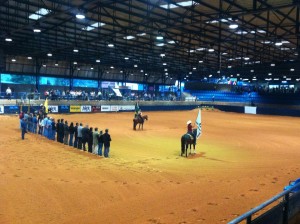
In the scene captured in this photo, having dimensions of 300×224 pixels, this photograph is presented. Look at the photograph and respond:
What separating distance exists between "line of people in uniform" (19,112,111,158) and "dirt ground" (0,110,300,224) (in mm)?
601

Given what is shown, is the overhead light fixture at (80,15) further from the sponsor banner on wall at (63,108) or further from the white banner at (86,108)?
the white banner at (86,108)

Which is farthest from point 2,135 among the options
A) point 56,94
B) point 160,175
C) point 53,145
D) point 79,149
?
point 56,94

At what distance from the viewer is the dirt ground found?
789 centimetres

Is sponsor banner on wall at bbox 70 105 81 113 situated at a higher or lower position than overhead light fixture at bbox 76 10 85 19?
lower

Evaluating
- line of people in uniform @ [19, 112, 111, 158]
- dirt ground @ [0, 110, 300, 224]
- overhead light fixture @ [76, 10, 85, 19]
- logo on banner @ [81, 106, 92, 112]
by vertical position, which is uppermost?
overhead light fixture @ [76, 10, 85, 19]

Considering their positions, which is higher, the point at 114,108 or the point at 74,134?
the point at 114,108

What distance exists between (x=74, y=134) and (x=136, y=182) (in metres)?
8.99

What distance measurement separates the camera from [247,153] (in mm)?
17328

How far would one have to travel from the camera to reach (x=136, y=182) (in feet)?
35.2

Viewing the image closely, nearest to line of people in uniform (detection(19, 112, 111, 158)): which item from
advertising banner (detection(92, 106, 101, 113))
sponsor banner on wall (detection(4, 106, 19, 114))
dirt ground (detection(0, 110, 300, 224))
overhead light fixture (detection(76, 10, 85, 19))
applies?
dirt ground (detection(0, 110, 300, 224))

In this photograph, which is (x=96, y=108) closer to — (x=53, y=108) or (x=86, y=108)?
(x=86, y=108)

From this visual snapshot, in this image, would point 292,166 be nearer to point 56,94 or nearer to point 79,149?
point 79,149

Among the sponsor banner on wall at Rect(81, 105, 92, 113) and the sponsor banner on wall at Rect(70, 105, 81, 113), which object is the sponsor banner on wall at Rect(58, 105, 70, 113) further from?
the sponsor banner on wall at Rect(81, 105, 92, 113)

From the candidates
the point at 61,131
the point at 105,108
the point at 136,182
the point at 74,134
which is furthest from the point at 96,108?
the point at 136,182
